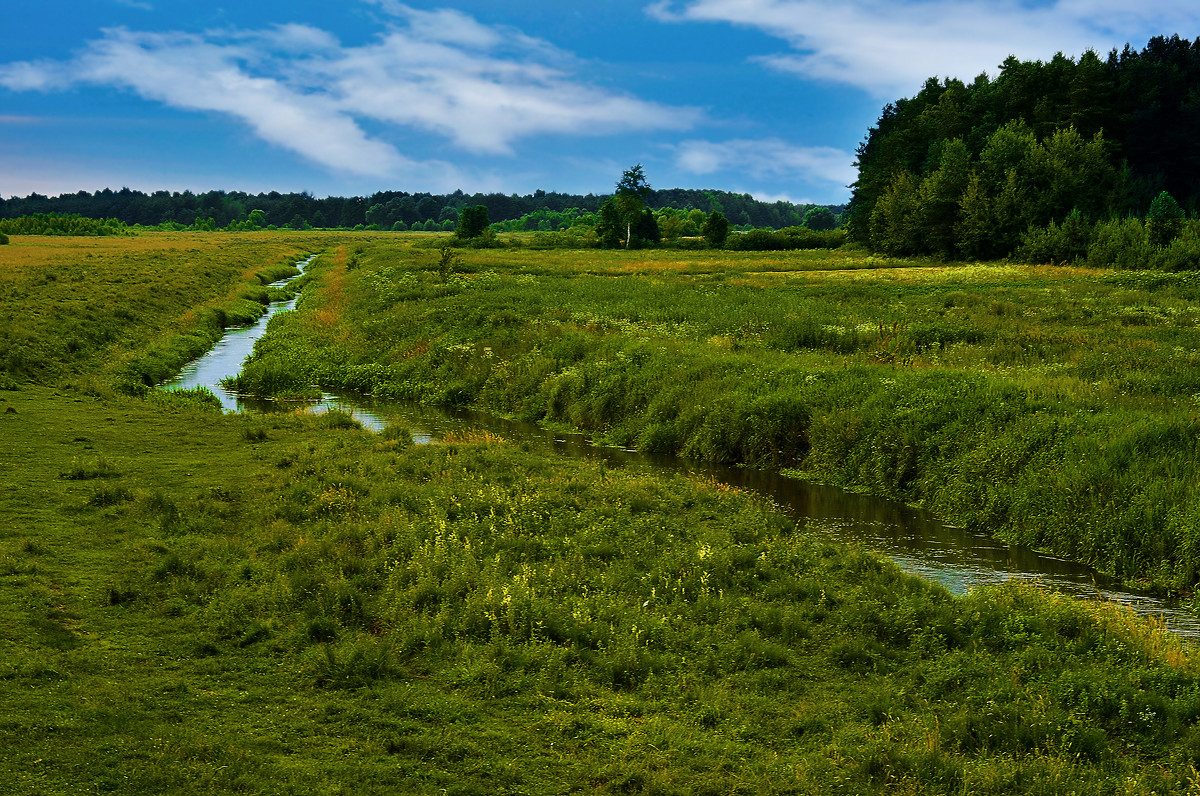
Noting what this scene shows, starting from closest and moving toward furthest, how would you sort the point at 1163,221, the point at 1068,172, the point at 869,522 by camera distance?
the point at 869,522 → the point at 1163,221 → the point at 1068,172

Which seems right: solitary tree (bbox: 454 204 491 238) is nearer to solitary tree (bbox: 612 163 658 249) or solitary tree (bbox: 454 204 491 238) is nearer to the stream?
solitary tree (bbox: 612 163 658 249)

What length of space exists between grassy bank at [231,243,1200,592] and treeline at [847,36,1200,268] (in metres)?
14.5

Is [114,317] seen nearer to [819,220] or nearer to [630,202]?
[630,202]

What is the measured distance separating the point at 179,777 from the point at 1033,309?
33235mm

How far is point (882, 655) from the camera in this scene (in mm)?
9484

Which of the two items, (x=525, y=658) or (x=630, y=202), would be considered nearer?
(x=525, y=658)

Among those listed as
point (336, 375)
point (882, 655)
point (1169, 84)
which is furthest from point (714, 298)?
point (1169, 84)

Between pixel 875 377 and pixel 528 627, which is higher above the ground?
pixel 875 377

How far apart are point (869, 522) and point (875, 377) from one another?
19.6 feet

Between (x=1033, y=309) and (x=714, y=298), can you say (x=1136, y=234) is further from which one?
(x=714, y=298)

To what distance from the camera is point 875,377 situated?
2073 centimetres

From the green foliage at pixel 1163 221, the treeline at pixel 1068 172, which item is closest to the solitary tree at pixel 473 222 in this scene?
the treeline at pixel 1068 172

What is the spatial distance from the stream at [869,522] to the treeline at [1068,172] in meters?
42.3

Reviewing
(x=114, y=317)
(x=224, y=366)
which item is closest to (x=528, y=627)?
(x=224, y=366)
